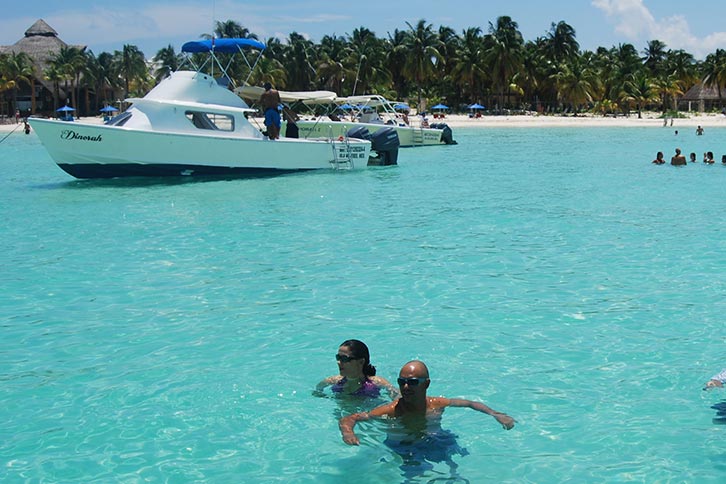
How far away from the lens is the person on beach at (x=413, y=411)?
475 centimetres

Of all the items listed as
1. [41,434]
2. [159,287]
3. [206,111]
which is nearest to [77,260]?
[159,287]

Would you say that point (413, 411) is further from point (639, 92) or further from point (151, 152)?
point (639, 92)

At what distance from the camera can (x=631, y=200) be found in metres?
18.0

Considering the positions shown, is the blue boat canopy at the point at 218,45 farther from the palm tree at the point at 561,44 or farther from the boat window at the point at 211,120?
the palm tree at the point at 561,44

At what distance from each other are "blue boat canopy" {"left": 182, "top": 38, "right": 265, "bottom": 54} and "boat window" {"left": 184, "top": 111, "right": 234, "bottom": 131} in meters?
2.77

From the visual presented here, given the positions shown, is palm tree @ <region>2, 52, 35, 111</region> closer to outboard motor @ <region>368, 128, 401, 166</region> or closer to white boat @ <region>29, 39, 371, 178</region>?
outboard motor @ <region>368, 128, 401, 166</region>

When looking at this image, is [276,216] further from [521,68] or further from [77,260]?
[521,68]

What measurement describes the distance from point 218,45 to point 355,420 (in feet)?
67.1

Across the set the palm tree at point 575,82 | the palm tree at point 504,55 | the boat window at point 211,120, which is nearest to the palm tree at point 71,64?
the palm tree at point 504,55

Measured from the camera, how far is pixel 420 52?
7950 cm

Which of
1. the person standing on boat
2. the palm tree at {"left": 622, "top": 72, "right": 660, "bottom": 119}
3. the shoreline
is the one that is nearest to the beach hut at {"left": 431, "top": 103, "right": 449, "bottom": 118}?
the shoreline

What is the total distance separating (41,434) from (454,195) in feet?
48.7

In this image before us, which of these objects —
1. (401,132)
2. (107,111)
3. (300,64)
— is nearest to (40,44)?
(107,111)

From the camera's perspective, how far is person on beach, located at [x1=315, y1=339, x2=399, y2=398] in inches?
216
